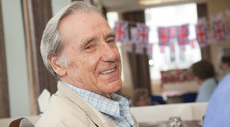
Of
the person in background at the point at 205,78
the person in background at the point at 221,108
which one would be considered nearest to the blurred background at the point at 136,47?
the person in background at the point at 221,108

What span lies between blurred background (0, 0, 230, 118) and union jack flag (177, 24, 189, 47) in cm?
2

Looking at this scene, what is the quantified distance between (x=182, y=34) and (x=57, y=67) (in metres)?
6.68

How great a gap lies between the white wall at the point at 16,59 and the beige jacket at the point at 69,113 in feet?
3.84

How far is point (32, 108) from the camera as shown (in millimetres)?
2143

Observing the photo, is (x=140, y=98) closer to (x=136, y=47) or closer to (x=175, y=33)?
(x=175, y=33)

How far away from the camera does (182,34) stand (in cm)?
745

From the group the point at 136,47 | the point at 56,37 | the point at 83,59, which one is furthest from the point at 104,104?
the point at 136,47

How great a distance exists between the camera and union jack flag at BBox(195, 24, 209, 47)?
7340mm

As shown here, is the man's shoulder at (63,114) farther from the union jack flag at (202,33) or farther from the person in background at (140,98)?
the union jack flag at (202,33)

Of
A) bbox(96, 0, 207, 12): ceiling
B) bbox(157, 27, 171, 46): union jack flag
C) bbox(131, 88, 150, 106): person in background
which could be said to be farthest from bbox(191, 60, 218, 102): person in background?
bbox(96, 0, 207, 12): ceiling

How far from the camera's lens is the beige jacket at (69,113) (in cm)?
88

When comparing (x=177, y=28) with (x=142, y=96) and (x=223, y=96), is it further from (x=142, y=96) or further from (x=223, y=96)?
(x=223, y=96)

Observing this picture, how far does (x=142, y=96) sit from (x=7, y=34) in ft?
7.95

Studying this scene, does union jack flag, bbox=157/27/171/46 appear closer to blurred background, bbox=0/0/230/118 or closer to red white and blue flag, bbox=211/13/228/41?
blurred background, bbox=0/0/230/118
